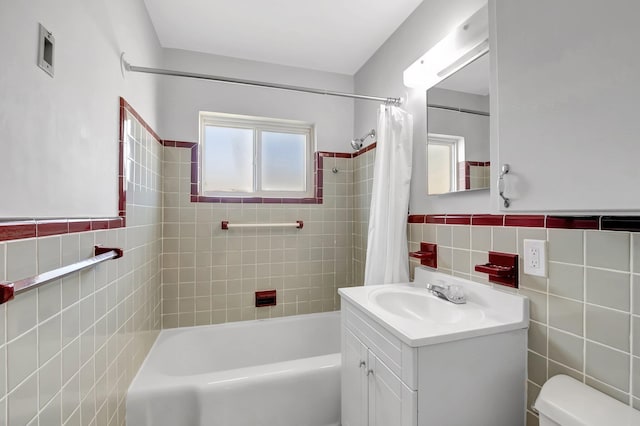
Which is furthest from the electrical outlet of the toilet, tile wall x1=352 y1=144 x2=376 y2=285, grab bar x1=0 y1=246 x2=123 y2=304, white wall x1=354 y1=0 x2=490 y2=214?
grab bar x1=0 y1=246 x2=123 y2=304

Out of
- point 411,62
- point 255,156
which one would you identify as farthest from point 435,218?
point 255,156

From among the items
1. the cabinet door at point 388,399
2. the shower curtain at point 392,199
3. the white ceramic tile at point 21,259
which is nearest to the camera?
the white ceramic tile at point 21,259

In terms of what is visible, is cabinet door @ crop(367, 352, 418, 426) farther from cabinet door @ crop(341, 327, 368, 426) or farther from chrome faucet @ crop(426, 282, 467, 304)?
chrome faucet @ crop(426, 282, 467, 304)

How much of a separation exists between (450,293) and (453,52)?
113cm

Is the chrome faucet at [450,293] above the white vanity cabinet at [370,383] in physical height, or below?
above

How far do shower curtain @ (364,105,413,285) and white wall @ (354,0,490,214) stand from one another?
7 cm

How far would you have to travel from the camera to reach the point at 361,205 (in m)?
2.31

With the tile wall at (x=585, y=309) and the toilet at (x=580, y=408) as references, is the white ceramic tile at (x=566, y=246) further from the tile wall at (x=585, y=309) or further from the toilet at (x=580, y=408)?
the toilet at (x=580, y=408)

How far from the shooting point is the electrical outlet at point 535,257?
0.96m

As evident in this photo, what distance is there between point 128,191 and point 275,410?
4.43 feet

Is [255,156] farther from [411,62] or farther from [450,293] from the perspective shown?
[450,293]

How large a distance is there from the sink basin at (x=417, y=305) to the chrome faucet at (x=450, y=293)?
0.8 inches

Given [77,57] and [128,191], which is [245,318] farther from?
[77,57]

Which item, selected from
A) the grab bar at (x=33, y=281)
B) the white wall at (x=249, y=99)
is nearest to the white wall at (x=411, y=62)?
the white wall at (x=249, y=99)
